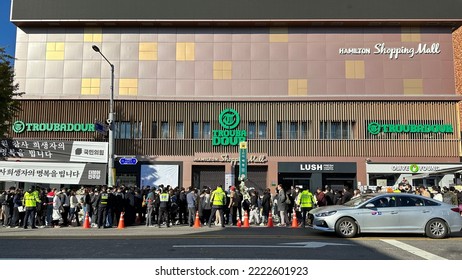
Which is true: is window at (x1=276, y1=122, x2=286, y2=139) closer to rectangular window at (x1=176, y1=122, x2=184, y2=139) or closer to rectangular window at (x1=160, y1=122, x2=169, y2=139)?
rectangular window at (x1=176, y1=122, x2=184, y2=139)

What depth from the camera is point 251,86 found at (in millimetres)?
32594

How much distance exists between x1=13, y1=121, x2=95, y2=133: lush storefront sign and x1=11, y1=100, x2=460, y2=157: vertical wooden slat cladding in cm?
30

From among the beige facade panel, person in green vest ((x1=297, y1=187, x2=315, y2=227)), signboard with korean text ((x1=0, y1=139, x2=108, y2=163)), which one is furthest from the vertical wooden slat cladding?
person in green vest ((x1=297, y1=187, x2=315, y2=227))

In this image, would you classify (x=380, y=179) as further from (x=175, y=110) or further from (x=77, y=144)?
(x=77, y=144)

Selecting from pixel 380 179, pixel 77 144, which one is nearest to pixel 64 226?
pixel 77 144

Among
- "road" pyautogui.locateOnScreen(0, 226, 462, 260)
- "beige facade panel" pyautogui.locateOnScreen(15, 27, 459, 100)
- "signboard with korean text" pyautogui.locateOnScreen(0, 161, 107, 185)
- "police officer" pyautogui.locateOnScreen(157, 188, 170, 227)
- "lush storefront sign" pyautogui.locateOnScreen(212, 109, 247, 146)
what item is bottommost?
"road" pyautogui.locateOnScreen(0, 226, 462, 260)

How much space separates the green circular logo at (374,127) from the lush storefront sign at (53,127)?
2016 cm

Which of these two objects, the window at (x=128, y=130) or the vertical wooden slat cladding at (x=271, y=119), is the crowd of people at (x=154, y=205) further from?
the window at (x=128, y=130)

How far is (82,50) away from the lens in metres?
33.2

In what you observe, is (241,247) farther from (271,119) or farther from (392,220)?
(271,119)

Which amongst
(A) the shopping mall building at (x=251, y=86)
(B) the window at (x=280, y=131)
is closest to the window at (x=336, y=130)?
(A) the shopping mall building at (x=251, y=86)

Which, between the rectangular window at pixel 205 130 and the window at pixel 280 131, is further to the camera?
the rectangular window at pixel 205 130

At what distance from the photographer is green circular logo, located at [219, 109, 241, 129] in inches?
1256

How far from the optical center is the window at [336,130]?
31.5 meters
